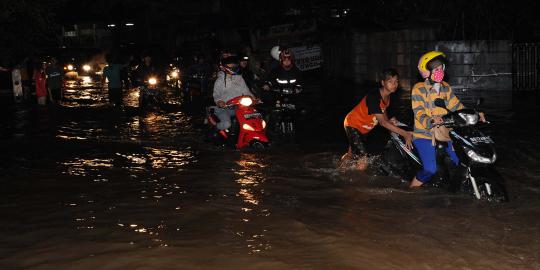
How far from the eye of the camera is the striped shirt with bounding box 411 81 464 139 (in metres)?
7.41

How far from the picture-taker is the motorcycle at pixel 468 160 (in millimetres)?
6977

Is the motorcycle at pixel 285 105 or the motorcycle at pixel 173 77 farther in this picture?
the motorcycle at pixel 173 77

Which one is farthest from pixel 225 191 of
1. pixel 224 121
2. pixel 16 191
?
pixel 224 121

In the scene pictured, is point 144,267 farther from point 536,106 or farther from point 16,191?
point 536,106

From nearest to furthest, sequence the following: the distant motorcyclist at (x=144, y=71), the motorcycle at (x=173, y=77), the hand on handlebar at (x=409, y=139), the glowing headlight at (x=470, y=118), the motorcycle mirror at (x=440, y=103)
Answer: the motorcycle mirror at (x=440, y=103), the glowing headlight at (x=470, y=118), the hand on handlebar at (x=409, y=139), the distant motorcyclist at (x=144, y=71), the motorcycle at (x=173, y=77)

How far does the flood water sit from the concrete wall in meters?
8.73

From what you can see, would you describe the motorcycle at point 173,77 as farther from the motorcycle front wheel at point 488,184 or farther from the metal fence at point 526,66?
the motorcycle front wheel at point 488,184

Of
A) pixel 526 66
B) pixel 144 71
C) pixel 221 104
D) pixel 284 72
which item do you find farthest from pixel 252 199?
pixel 526 66

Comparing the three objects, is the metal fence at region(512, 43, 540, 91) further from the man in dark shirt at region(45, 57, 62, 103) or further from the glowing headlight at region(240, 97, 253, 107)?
the man in dark shirt at region(45, 57, 62, 103)

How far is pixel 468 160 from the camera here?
7082 millimetres

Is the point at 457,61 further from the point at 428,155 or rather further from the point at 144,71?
the point at 428,155

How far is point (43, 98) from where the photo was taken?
21.5 metres

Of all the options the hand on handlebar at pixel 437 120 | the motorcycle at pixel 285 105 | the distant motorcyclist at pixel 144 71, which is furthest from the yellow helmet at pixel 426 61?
the distant motorcyclist at pixel 144 71

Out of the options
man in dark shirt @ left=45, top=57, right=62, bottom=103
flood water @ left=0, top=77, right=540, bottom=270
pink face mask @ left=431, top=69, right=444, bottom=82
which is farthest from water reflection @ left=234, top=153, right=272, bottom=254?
man in dark shirt @ left=45, top=57, right=62, bottom=103
